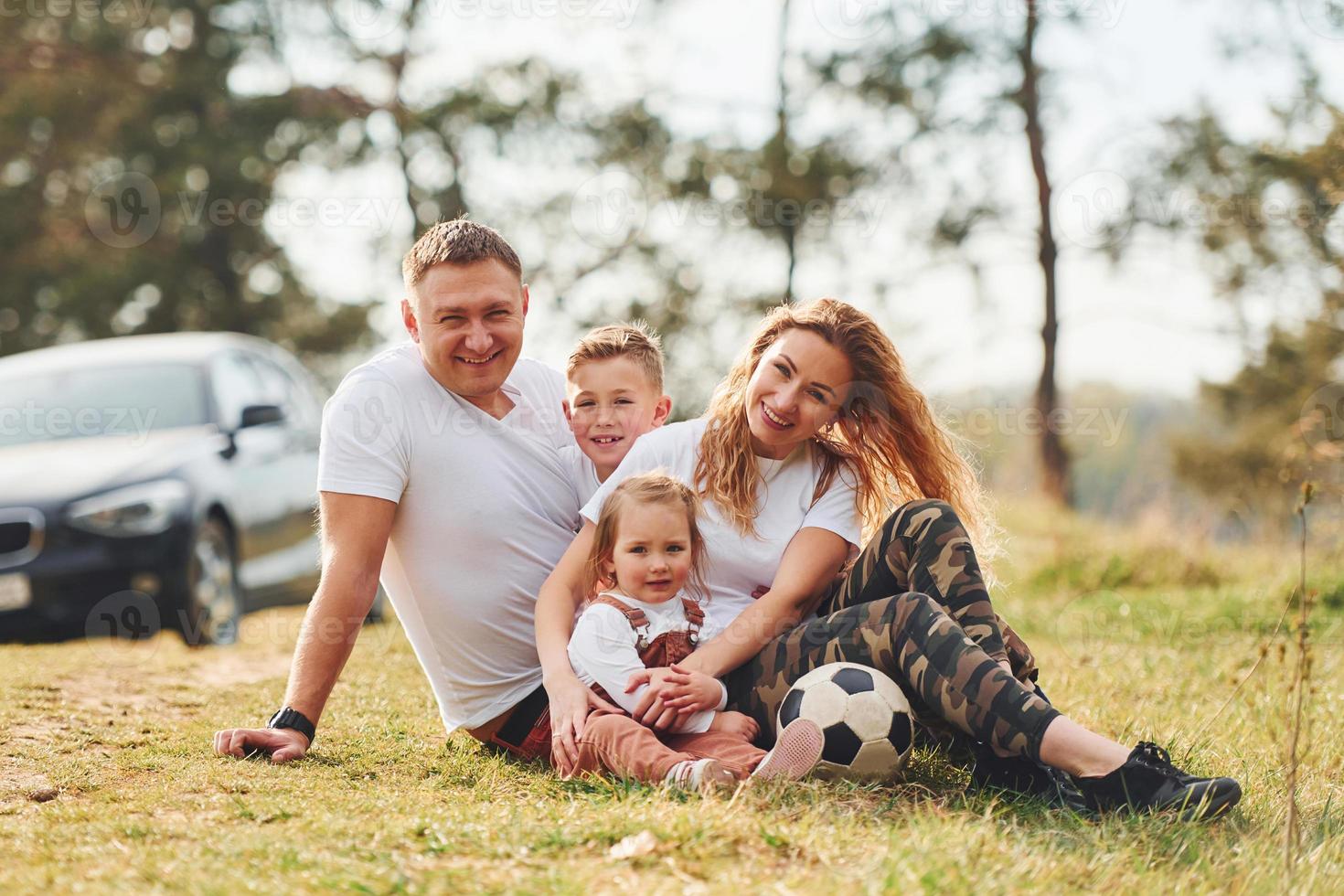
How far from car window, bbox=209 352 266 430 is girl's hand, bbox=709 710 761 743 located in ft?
14.9

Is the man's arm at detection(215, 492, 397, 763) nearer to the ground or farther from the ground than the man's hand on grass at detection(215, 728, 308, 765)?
farther from the ground

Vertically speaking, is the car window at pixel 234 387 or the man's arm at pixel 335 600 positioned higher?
the car window at pixel 234 387

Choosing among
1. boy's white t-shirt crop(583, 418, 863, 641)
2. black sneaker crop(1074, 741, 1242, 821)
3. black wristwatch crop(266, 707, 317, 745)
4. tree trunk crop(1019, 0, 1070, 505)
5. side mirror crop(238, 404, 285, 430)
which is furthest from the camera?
tree trunk crop(1019, 0, 1070, 505)

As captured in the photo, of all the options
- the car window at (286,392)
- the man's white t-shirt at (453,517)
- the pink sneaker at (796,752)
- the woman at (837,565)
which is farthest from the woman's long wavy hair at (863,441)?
the car window at (286,392)

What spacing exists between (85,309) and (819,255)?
12.1 m

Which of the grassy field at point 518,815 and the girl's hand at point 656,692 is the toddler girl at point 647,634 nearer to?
the girl's hand at point 656,692

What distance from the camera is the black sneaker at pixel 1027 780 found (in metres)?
3.11

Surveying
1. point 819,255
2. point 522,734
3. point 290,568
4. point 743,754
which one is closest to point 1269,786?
point 743,754

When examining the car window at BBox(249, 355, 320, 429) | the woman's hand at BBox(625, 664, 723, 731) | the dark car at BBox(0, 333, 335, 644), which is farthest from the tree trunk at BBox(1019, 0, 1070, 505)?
the woman's hand at BBox(625, 664, 723, 731)

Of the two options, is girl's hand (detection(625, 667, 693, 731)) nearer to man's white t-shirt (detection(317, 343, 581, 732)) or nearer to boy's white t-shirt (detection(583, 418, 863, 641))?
boy's white t-shirt (detection(583, 418, 863, 641))

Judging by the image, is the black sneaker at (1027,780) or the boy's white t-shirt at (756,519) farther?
the boy's white t-shirt at (756,519)

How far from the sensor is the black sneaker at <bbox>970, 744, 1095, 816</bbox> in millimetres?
3105

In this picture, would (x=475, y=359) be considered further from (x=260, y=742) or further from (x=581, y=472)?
(x=260, y=742)

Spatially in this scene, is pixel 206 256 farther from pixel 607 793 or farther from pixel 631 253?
pixel 607 793
